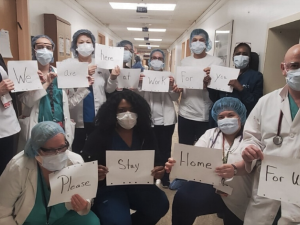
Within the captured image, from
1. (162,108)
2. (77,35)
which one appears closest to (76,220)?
(162,108)

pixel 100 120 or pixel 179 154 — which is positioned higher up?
pixel 100 120

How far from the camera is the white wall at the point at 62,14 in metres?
3.70

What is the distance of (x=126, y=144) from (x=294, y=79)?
3.66ft

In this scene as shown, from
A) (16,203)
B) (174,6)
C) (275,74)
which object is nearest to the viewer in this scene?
(16,203)

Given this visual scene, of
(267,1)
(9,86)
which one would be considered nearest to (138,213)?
(9,86)

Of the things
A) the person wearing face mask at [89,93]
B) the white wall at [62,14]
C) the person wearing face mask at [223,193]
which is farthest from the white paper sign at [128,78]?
the white wall at [62,14]

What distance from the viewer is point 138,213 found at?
179cm

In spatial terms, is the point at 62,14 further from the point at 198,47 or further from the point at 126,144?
the point at 126,144

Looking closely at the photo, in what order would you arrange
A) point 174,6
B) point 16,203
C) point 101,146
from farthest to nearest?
point 174,6
point 101,146
point 16,203

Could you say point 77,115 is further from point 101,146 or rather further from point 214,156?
point 214,156

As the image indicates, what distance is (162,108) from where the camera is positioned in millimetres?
2523

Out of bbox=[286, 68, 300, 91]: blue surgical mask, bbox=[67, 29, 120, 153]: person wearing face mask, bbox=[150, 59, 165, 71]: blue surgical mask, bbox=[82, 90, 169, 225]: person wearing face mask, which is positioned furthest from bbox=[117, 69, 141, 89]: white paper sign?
bbox=[286, 68, 300, 91]: blue surgical mask

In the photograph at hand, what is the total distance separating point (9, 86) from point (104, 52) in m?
0.85

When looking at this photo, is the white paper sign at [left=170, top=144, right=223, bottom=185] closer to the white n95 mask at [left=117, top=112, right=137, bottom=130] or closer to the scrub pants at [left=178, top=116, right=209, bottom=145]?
the white n95 mask at [left=117, top=112, right=137, bottom=130]
